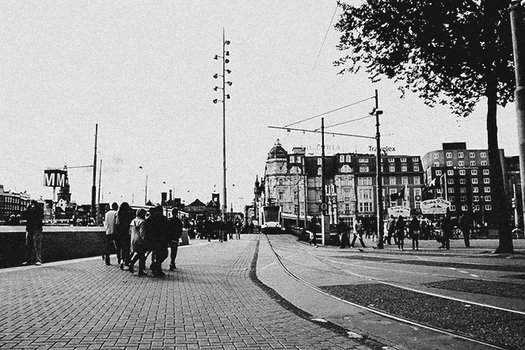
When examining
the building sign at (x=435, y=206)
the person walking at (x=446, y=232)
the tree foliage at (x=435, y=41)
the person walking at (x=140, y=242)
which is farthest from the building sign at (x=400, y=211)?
the person walking at (x=140, y=242)

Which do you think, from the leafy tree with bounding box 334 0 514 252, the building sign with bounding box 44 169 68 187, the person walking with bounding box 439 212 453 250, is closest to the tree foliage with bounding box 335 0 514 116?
the leafy tree with bounding box 334 0 514 252

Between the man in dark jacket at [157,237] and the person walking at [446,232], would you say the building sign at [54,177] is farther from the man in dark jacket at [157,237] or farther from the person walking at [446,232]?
the person walking at [446,232]


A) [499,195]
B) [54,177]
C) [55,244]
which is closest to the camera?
[55,244]

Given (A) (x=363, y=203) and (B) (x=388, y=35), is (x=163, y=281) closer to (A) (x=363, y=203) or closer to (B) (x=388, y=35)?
(B) (x=388, y=35)

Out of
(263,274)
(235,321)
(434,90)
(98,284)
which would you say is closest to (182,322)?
(235,321)

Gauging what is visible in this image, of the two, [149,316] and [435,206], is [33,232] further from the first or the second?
[435,206]

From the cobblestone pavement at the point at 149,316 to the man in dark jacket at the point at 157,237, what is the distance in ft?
3.73

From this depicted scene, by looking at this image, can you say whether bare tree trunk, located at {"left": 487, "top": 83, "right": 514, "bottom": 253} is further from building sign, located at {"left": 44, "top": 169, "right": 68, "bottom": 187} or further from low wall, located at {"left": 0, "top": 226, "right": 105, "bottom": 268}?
building sign, located at {"left": 44, "top": 169, "right": 68, "bottom": 187}

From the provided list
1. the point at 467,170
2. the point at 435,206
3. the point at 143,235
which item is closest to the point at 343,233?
the point at 435,206

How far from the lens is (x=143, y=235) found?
12.2 m

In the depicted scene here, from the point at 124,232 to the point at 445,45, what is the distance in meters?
12.7

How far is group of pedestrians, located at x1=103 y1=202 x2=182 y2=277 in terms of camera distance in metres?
12.2

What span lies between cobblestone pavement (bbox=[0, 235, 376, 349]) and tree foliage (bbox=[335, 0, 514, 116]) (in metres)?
11.4

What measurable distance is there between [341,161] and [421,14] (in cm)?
9672
